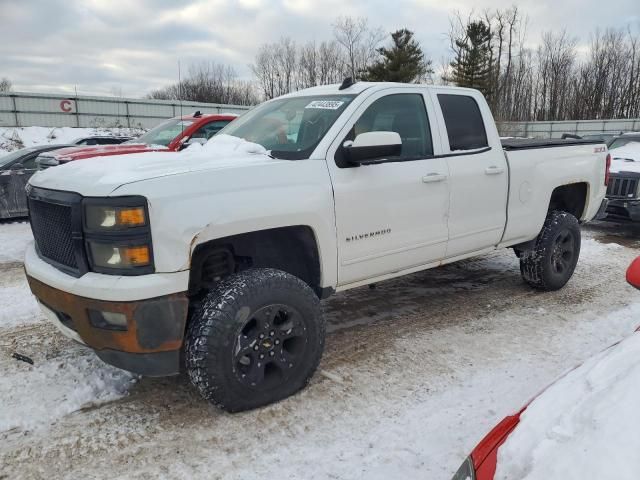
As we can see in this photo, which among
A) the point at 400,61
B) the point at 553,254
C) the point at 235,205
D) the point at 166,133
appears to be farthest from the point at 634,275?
the point at 400,61

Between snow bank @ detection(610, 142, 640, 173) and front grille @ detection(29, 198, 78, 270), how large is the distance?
8.85 metres

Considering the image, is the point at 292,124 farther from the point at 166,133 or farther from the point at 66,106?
the point at 66,106

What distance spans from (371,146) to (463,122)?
4.94 ft

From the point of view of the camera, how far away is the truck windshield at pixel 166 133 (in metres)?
7.99

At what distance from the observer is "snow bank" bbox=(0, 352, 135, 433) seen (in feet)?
9.90

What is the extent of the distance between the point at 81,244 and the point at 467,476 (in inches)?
84.1

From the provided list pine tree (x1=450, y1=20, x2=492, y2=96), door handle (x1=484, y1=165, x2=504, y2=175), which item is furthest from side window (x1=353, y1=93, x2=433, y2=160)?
pine tree (x1=450, y1=20, x2=492, y2=96)

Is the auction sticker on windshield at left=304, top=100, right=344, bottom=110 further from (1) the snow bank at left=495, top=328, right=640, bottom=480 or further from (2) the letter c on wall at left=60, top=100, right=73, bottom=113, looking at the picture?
(2) the letter c on wall at left=60, top=100, right=73, bottom=113

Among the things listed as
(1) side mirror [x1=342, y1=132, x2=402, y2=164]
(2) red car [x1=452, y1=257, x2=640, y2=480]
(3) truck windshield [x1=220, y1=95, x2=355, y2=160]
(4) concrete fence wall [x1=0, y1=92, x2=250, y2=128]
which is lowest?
(2) red car [x1=452, y1=257, x2=640, y2=480]

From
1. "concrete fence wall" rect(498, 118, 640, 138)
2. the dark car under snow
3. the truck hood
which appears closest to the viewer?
the truck hood

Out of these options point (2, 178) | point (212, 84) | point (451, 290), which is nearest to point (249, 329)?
point (451, 290)

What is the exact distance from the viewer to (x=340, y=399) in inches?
127

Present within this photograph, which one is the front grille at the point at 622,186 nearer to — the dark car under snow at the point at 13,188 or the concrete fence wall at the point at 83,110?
the dark car under snow at the point at 13,188

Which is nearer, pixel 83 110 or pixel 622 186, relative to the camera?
pixel 622 186
